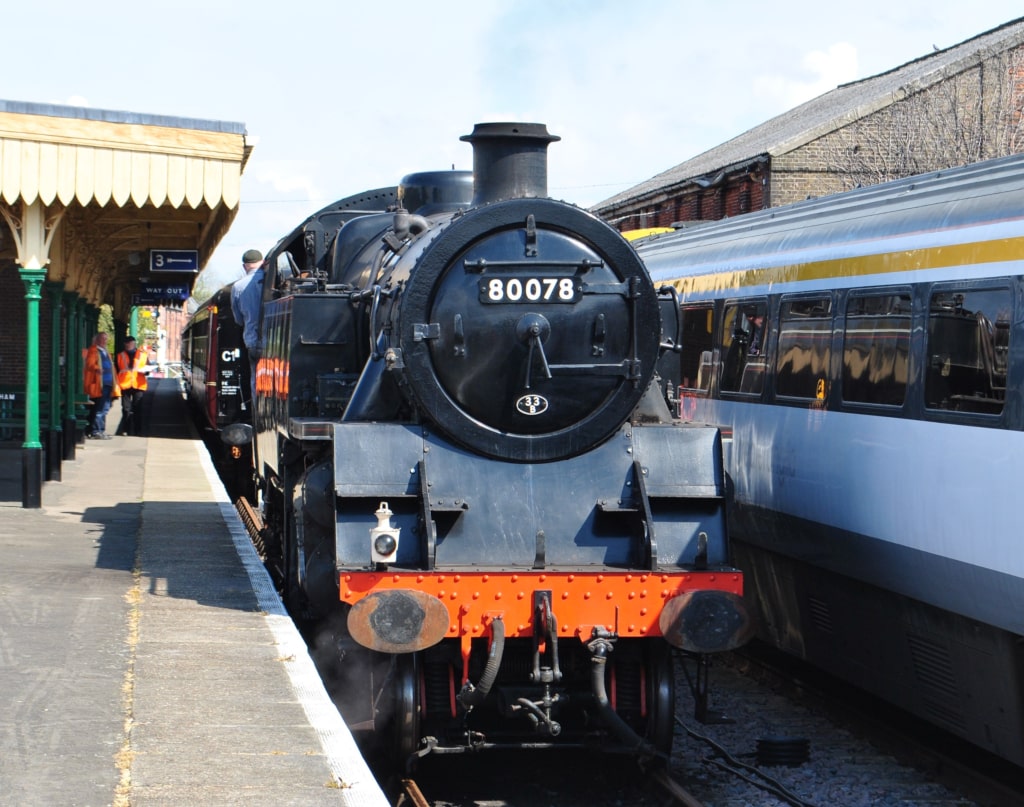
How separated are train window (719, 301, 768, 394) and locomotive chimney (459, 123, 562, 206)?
8.24 feet

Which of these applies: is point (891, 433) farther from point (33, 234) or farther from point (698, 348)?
point (33, 234)

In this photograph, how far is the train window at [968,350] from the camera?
5.90m

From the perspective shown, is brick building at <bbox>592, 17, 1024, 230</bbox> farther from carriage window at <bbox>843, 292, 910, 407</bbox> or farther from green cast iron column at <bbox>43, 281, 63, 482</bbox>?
carriage window at <bbox>843, 292, 910, 407</bbox>

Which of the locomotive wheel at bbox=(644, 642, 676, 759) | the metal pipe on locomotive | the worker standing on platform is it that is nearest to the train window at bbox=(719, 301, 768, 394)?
the metal pipe on locomotive

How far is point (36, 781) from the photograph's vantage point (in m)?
4.50

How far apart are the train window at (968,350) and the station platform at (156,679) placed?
3.15 m

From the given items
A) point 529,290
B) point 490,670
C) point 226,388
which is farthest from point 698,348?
point 226,388

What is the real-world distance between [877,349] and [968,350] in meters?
0.87

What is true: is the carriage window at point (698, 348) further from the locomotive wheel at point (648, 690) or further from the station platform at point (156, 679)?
the locomotive wheel at point (648, 690)

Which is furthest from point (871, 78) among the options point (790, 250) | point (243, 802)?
point (243, 802)

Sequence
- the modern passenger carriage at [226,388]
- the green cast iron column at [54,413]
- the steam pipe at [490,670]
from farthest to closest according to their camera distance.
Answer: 1. the modern passenger carriage at [226,388]
2. the green cast iron column at [54,413]
3. the steam pipe at [490,670]

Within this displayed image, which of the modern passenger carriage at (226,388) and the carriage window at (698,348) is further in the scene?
the modern passenger carriage at (226,388)

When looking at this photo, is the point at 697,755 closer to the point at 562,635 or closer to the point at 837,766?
the point at 837,766

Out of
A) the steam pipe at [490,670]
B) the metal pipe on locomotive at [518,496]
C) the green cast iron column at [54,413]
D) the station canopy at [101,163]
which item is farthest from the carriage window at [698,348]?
the green cast iron column at [54,413]
